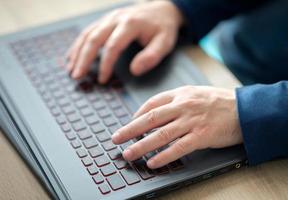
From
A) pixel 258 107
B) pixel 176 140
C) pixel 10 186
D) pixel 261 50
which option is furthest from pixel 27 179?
pixel 261 50

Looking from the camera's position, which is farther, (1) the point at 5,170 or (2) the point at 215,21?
(2) the point at 215,21

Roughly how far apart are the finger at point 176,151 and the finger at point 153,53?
0.69 ft

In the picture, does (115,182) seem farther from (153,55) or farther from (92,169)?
(153,55)

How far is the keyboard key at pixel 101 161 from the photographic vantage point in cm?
71

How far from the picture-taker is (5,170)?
0.71m

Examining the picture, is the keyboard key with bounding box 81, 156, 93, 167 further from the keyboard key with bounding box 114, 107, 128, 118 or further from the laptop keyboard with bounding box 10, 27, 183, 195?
the keyboard key with bounding box 114, 107, 128, 118

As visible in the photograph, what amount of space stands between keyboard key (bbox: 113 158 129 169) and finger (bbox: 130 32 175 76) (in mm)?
223

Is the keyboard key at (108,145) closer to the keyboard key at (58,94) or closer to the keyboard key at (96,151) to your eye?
the keyboard key at (96,151)

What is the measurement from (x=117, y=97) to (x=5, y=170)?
229 mm

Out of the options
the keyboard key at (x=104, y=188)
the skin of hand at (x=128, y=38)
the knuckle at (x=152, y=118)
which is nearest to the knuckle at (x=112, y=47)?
the skin of hand at (x=128, y=38)

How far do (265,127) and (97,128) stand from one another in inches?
10.0

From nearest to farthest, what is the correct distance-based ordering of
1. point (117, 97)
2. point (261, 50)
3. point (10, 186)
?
point (10, 186) < point (117, 97) < point (261, 50)

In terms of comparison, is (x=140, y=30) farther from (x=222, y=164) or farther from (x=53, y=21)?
(x=222, y=164)

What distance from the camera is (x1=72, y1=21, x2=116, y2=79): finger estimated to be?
90 centimetres
